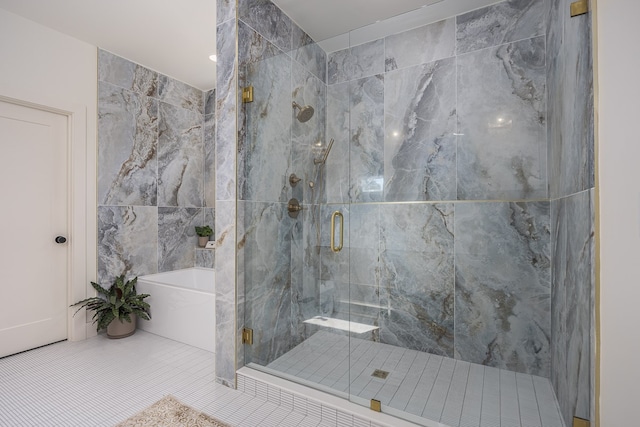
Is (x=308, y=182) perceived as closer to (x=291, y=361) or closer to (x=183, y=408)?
(x=291, y=361)

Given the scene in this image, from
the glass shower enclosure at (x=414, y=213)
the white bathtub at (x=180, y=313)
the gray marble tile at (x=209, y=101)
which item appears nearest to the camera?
the glass shower enclosure at (x=414, y=213)

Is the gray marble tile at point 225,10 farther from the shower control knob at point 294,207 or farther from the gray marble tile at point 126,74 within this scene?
the gray marble tile at point 126,74

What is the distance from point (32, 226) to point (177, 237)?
1210 mm

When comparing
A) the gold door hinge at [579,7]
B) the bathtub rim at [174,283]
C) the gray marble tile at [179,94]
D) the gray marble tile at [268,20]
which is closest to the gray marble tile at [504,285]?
the gold door hinge at [579,7]

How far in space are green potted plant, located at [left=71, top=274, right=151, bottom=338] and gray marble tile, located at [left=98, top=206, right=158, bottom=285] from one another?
6.3 inches

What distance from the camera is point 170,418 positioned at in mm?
1562

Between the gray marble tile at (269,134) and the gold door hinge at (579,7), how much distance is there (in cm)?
143

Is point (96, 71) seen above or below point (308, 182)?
above

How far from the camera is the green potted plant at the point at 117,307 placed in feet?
8.43

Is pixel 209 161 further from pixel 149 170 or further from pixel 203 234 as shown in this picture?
pixel 203 234

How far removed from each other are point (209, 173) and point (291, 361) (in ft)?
8.24

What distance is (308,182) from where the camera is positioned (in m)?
2.03

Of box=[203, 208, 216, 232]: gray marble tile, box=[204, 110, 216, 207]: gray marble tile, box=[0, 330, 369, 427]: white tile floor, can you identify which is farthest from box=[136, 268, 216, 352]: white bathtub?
box=[204, 110, 216, 207]: gray marble tile

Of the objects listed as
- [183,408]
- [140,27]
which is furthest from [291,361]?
[140,27]
